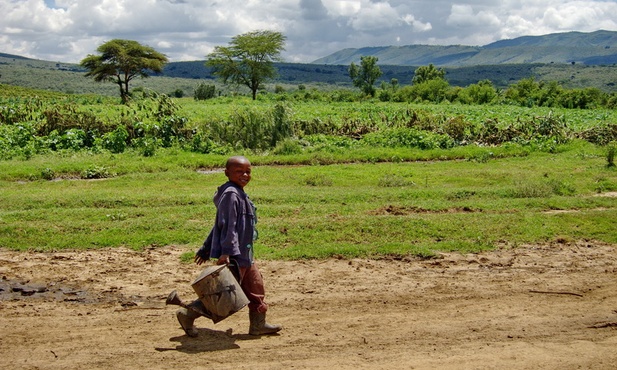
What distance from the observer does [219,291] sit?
6.00m

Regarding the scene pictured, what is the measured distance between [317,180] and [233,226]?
383 inches

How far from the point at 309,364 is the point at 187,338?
56.6 inches

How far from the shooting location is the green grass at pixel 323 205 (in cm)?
1002

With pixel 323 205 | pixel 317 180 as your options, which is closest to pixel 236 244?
pixel 323 205

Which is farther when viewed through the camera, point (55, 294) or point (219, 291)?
point (55, 294)

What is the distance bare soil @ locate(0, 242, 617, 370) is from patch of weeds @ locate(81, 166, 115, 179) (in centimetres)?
737

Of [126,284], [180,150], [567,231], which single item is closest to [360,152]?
[180,150]

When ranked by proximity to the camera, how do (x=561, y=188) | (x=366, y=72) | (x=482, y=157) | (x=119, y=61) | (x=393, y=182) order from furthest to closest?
(x=366, y=72), (x=119, y=61), (x=482, y=157), (x=393, y=182), (x=561, y=188)

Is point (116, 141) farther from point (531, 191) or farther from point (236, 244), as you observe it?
point (236, 244)

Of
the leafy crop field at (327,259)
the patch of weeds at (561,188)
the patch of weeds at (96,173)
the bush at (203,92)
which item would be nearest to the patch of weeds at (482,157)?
the leafy crop field at (327,259)

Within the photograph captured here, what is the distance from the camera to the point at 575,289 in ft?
26.0

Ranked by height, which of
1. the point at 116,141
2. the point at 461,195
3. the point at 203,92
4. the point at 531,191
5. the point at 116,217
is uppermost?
the point at 203,92

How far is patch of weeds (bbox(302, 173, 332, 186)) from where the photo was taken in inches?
613

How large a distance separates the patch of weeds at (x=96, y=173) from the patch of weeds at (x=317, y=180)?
17.7 feet
